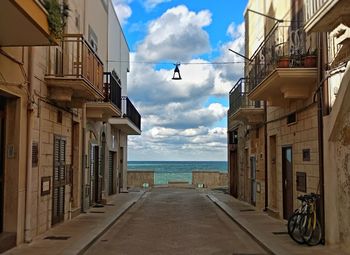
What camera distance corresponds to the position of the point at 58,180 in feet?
44.9

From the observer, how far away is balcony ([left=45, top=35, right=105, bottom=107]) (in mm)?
12234

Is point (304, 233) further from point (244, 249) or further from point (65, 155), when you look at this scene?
point (65, 155)

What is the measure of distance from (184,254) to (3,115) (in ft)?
14.6

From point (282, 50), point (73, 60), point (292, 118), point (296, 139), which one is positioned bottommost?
point (296, 139)

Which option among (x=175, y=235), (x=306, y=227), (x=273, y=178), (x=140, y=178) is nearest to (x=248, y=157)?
(x=273, y=178)

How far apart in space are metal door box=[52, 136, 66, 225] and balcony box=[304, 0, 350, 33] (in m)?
7.07

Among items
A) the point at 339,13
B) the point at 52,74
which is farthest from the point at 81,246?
the point at 339,13

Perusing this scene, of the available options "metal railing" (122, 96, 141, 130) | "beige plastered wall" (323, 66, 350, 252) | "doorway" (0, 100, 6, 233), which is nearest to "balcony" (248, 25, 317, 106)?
"beige plastered wall" (323, 66, 350, 252)

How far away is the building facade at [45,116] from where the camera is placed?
9172 mm

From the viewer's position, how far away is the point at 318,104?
36.6ft

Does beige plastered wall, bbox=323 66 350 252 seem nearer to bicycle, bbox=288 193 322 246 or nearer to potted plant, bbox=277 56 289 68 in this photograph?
bicycle, bbox=288 193 322 246

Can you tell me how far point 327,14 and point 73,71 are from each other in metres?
7.71

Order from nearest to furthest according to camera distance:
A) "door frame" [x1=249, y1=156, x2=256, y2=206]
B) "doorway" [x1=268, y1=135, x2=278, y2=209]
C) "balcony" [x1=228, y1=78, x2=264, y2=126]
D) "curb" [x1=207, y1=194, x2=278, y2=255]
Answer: "curb" [x1=207, y1=194, x2=278, y2=255] < "doorway" [x1=268, y1=135, x2=278, y2=209] < "balcony" [x1=228, y1=78, x2=264, y2=126] < "door frame" [x1=249, y1=156, x2=256, y2=206]

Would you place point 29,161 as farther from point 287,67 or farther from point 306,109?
point 306,109
